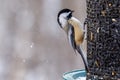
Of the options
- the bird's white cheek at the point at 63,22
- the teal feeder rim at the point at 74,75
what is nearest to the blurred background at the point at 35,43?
the bird's white cheek at the point at 63,22

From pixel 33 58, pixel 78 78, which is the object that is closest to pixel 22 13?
pixel 33 58

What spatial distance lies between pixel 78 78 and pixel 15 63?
4.24 meters

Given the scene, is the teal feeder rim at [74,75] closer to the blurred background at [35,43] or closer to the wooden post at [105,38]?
the wooden post at [105,38]

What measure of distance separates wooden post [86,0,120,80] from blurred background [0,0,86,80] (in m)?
3.96

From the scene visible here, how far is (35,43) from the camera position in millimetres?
7664

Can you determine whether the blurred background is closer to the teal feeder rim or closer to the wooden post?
the teal feeder rim

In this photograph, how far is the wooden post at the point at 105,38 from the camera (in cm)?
329

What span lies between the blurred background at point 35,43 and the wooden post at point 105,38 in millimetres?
3962

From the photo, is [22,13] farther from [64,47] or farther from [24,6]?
[64,47]

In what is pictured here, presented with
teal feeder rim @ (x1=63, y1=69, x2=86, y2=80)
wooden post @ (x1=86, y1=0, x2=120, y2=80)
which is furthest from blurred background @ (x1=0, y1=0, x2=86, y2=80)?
wooden post @ (x1=86, y1=0, x2=120, y2=80)

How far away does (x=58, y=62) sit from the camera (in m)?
7.57

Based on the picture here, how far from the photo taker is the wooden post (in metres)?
3.29

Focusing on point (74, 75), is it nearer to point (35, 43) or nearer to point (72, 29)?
point (72, 29)

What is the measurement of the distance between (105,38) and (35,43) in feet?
14.4
